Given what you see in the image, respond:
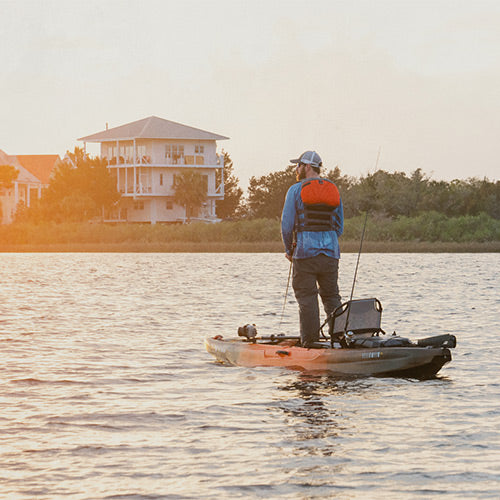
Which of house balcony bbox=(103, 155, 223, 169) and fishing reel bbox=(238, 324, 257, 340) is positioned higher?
house balcony bbox=(103, 155, 223, 169)

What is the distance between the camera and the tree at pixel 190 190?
283 ft

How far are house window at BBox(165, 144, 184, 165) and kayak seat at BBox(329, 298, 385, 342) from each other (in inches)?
3199

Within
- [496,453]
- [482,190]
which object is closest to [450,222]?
[482,190]

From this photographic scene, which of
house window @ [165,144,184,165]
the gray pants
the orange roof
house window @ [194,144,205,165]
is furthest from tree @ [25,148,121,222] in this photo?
the gray pants

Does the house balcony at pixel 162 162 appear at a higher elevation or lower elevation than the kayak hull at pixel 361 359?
higher

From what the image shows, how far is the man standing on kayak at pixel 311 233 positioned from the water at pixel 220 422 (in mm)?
878

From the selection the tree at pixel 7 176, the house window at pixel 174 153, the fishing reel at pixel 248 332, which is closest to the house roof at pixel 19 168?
the tree at pixel 7 176

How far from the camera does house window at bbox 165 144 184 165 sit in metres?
92.6

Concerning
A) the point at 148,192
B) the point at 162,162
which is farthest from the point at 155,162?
the point at 148,192

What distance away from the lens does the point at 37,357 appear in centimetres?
1448

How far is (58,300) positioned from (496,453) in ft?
69.4

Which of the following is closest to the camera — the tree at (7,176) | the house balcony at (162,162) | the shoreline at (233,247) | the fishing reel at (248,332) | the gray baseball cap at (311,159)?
the gray baseball cap at (311,159)

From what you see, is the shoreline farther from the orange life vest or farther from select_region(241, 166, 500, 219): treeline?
the orange life vest

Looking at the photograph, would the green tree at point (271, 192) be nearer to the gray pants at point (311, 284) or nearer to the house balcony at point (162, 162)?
the house balcony at point (162, 162)
